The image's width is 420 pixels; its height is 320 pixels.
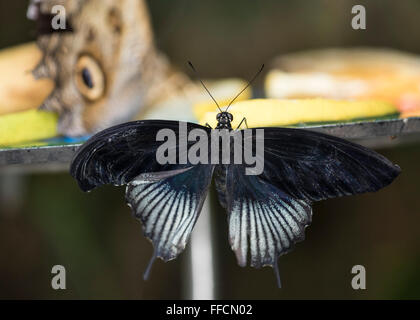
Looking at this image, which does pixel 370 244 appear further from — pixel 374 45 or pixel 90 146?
pixel 90 146

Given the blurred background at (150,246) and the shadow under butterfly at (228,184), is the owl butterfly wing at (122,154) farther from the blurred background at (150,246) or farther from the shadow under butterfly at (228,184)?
the blurred background at (150,246)

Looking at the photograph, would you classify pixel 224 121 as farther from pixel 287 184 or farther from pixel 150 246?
pixel 150 246

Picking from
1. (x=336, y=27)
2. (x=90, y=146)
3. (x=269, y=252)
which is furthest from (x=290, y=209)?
(x=336, y=27)

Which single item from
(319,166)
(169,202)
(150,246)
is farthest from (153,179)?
(150,246)

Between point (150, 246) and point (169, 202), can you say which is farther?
A: point (150, 246)
